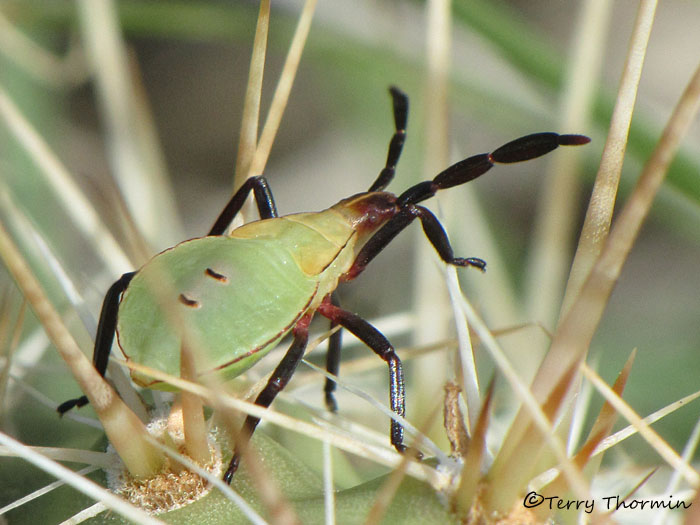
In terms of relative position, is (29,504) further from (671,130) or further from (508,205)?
(508,205)

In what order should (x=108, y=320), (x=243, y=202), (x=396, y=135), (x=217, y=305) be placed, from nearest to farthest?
(x=217, y=305) < (x=108, y=320) < (x=243, y=202) < (x=396, y=135)

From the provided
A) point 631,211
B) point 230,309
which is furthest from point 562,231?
point 631,211

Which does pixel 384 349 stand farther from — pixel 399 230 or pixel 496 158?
pixel 496 158

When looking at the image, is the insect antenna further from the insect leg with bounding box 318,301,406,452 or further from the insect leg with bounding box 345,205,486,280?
the insect leg with bounding box 318,301,406,452

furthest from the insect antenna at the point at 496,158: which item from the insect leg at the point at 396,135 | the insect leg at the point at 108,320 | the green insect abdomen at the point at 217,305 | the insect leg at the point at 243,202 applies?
the insect leg at the point at 108,320

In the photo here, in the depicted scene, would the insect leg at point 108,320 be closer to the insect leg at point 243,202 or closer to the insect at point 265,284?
the insect at point 265,284

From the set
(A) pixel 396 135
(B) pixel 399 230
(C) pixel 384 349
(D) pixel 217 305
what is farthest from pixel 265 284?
(A) pixel 396 135

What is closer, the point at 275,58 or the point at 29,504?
the point at 29,504
